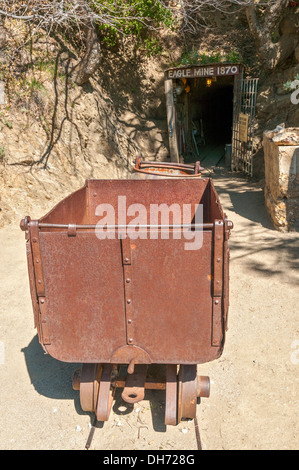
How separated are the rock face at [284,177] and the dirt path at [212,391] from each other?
1.55 meters

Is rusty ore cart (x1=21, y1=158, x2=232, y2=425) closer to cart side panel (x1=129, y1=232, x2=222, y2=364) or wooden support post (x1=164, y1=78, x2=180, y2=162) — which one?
cart side panel (x1=129, y1=232, x2=222, y2=364)

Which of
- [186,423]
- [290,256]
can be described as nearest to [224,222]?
[186,423]

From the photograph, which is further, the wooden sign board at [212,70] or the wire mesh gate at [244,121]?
the wire mesh gate at [244,121]

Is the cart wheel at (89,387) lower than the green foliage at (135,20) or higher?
lower

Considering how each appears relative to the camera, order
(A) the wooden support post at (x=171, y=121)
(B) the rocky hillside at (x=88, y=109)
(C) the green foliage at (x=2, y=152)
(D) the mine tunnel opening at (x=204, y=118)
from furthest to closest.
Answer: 1. (D) the mine tunnel opening at (x=204, y=118)
2. (A) the wooden support post at (x=171, y=121)
3. (B) the rocky hillside at (x=88, y=109)
4. (C) the green foliage at (x=2, y=152)

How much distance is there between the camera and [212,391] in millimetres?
3539

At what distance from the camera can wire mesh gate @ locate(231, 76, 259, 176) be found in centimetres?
1044

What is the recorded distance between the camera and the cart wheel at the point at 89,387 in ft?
10.1

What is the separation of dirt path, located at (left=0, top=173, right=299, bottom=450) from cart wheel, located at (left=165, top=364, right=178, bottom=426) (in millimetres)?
191

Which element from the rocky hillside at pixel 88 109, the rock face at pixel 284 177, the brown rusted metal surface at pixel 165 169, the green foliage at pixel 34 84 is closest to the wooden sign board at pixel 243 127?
the rocky hillside at pixel 88 109

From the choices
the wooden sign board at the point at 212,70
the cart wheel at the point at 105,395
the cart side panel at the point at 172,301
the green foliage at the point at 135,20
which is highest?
the green foliage at the point at 135,20

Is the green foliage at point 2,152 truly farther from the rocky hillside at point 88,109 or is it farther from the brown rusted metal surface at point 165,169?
the brown rusted metal surface at point 165,169

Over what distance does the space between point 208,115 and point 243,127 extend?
301 inches
